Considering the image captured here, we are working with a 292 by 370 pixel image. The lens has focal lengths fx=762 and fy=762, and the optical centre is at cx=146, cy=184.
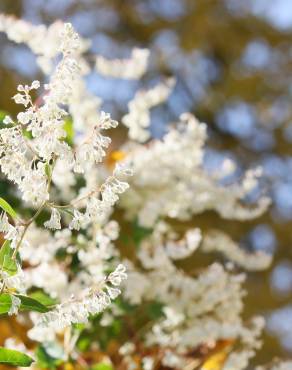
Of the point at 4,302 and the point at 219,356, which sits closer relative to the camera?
the point at 4,302

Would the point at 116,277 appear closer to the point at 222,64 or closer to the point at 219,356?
the point at 219,356

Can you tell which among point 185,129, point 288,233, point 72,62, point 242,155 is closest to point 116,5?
point 242,155

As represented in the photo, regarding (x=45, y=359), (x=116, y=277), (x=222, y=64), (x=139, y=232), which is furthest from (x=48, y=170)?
(x=222, y=64)

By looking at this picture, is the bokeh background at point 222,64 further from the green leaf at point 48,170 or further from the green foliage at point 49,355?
the green leaf at point 48,170

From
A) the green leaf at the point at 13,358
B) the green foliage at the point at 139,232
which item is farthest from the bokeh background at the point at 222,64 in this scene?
the green leaf at the point at 13,358

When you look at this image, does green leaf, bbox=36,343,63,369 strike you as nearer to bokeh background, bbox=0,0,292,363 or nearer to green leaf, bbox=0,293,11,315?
green leaf, bbox=0,293,11,315
